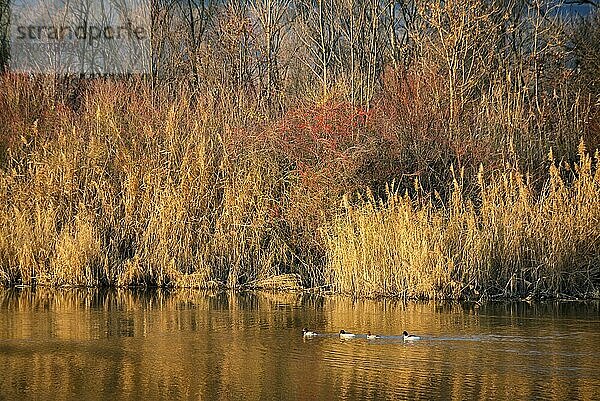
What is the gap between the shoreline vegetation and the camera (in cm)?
1493

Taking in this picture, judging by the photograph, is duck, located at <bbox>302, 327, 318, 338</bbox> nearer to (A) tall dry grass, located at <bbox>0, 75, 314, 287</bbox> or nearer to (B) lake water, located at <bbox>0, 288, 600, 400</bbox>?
(B) lake water, located at <bbox>0, 288, 600, 400</bbox>

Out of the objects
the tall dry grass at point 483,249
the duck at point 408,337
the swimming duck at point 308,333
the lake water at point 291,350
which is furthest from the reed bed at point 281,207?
the duck at point 408,337

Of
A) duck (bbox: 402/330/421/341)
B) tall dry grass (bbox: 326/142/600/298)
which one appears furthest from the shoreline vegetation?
duck (bbox: 402/330/421/341)

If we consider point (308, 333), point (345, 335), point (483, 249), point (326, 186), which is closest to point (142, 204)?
point (326, 186)

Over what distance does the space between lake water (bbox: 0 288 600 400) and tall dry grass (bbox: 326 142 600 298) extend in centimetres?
58

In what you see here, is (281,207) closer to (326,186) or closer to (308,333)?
(326,186)

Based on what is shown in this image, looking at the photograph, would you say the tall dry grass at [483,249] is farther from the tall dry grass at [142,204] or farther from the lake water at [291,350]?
the tall dry grass at [142,204]

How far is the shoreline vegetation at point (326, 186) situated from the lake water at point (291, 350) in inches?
36.8

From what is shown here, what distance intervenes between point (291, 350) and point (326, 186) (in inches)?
275

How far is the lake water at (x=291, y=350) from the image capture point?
28.5 feet

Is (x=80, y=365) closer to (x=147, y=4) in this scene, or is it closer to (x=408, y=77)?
(x=408, y=77)

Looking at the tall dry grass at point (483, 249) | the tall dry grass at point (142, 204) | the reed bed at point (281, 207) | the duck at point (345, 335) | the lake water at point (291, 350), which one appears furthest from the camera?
the tall dry grass at point (142, 204)

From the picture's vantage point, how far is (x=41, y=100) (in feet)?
72.3

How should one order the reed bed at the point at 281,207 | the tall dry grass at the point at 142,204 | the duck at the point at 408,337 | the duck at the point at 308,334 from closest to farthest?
1. the duck at the point at 408,337
2. the duck at the point at 308,334
3. the reed bed at the point at 281,207
4. the tall dry grass at the point at 142,204
